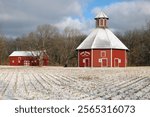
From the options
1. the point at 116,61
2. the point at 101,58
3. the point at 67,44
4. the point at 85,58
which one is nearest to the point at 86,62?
the point at 85,58

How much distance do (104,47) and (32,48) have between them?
2932 cm

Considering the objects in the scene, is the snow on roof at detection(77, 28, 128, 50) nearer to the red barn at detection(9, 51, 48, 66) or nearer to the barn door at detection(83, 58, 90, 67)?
the barn door at detection(83, 58, 90, 67)

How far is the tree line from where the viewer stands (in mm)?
86244

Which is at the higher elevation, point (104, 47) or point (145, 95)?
point (104, 47)

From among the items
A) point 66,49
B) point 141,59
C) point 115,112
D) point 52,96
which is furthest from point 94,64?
point 115,112

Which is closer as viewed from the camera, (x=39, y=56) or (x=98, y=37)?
(x=98, y=37)

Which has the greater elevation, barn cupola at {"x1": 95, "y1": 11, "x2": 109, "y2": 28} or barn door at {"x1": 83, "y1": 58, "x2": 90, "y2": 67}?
barn cupola at {"x1": 95, "y1": 11, "x2": 109, "y2": 28}

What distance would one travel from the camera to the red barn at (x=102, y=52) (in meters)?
66.3

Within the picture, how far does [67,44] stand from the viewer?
Result: 10244cm

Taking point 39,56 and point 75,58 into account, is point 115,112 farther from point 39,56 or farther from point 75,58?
point 75,58

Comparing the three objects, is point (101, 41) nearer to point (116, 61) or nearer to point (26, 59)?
point (116, 61)

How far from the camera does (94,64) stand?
66.3 meters

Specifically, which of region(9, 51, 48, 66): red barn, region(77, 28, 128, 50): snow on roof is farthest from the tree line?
region(77, 28, 128, 50): snow on roof

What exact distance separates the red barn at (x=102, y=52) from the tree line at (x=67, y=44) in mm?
15912
